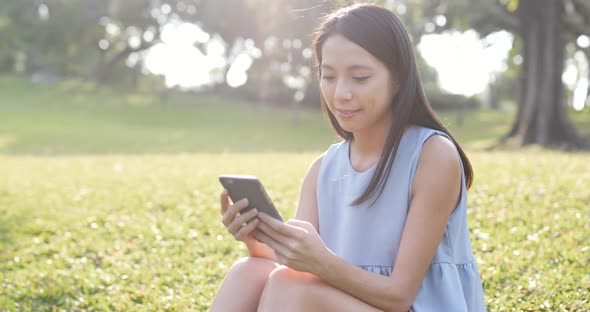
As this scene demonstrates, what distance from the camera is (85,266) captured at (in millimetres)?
5590

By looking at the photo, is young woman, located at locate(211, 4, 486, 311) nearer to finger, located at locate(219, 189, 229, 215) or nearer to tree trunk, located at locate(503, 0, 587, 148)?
finger, located at locate(219, 189, 229, 215)

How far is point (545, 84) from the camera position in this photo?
17.4 metres

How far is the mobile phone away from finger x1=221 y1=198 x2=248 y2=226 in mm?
21

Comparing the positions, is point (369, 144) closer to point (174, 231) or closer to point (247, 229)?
point (247, 229)

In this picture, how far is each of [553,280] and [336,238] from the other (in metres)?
2.31

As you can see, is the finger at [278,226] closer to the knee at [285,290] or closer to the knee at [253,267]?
the knee at [285,290]

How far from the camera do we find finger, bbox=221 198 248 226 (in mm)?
2654

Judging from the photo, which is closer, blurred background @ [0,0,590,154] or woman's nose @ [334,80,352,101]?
woman's nose @ [334,80,352,101]

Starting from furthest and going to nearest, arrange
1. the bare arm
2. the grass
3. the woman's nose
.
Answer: the grass, the bare arm, the woman's nose

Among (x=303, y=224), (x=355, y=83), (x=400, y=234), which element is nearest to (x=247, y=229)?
(x=303, y=224)

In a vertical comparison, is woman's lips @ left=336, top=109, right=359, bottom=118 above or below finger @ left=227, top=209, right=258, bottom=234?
above

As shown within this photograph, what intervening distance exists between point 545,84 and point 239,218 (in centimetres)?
1644

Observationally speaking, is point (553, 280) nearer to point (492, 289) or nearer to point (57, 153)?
point (492, 289)

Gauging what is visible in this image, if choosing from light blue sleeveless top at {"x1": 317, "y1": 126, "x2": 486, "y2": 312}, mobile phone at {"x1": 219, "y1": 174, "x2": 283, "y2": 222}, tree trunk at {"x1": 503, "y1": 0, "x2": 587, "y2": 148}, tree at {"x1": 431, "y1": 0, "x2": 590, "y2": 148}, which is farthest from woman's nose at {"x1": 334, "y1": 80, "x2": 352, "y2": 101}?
tree trunk at {"x1": 503, "y1": 0, "x2": 587, "y2": 148}
